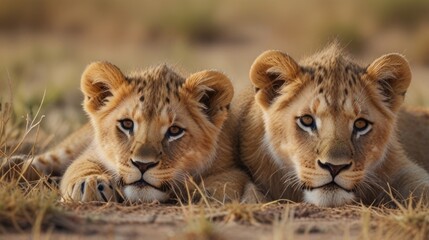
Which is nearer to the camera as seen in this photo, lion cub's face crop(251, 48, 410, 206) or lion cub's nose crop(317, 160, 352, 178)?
lion cub's nose crop(317, 160, 352, 178)

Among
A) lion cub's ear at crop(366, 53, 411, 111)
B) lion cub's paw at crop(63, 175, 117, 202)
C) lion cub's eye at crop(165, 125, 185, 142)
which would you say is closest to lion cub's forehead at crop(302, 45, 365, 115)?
lion cub's ear at crop(366, 53, 411, 111)

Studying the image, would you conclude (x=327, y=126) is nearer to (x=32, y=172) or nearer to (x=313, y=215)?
(x=313, y=215)

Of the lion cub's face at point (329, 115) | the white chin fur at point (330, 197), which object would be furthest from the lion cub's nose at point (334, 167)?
the white chin fur at point (330, 197)

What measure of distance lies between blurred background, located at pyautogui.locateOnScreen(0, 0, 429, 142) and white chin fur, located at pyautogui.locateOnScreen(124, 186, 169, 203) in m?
8.47

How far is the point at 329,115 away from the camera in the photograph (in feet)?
22.8

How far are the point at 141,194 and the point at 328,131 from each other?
134cm

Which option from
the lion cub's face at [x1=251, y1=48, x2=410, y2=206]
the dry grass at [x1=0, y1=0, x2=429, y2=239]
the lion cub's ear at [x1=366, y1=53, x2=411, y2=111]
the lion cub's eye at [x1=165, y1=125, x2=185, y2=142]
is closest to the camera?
the dry grass at [x1=0, y1=0, x2=429, y2=239]

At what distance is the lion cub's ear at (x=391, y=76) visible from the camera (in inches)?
288

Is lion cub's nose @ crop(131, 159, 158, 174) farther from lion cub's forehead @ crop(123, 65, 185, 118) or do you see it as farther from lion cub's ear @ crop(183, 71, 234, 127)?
lion cub's ear @ crop(183, 71, 234, 127)

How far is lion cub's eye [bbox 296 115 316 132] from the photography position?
23.1 ft

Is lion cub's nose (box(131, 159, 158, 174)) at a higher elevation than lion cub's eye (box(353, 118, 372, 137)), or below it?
below

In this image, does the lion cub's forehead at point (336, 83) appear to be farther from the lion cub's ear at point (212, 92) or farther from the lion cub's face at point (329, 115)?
the lion cub's ear at point (212, 92)

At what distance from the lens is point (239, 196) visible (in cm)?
723

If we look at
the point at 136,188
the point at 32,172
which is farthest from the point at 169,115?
the point at 32,172
